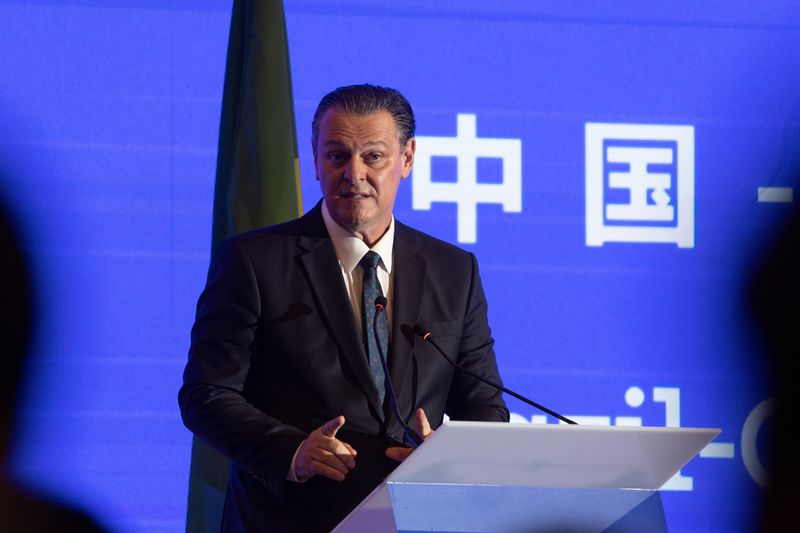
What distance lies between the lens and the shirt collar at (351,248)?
7.36 feet

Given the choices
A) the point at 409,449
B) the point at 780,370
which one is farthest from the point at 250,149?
the point at 780,370

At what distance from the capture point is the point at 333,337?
82.8 inches

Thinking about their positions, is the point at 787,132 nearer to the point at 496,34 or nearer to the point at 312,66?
the point at 496,34

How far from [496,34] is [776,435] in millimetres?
1667

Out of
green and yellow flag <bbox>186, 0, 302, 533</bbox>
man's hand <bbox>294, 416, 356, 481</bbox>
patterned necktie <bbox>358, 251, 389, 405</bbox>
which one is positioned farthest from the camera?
green and yellow flag <bbox>186, 0, 302, 533</bbox>

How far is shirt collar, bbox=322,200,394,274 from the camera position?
7.36ft

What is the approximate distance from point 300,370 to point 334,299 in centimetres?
16

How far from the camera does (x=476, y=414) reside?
219 cm

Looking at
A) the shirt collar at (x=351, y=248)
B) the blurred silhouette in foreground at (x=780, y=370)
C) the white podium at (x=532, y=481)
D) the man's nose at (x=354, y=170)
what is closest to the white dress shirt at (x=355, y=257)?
the shirt collar at (x=351, y=248)

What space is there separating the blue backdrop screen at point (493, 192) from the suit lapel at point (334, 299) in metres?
1.34

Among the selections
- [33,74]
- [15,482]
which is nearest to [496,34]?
[33,74]

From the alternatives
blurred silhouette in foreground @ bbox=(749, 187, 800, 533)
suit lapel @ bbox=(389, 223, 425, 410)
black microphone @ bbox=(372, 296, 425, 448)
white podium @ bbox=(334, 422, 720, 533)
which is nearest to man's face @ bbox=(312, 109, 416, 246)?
suit lapel @ bbox=(389, 223, 425, 410)

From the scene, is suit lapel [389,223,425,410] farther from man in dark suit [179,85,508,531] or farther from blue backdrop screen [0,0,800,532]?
blue backdrop screen [0,0,800,532]

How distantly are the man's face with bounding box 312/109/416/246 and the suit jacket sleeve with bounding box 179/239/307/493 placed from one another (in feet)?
0.74
